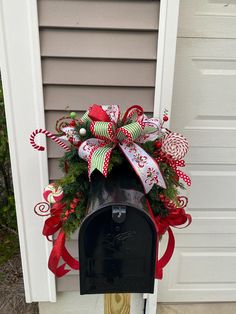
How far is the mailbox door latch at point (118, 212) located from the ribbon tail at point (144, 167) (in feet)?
0.49

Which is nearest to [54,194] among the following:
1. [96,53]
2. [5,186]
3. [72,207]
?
[72,207]

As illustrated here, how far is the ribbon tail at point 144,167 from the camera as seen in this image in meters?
1.03

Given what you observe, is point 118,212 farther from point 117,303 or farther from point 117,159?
point 117,303

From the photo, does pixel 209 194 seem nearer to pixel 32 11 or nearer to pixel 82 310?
pixel 82 310

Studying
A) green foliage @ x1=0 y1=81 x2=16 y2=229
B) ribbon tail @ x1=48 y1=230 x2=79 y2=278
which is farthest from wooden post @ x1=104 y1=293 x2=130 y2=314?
green foliage @ x1=0 y1=81 x2=16 y2=229

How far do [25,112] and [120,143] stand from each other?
0.60 metres

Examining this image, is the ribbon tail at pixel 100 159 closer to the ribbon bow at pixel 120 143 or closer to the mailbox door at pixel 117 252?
the ribbon bow at pixel 120 143

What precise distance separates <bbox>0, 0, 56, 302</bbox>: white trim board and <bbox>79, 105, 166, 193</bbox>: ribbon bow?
0.43m

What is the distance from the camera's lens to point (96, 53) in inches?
54.6

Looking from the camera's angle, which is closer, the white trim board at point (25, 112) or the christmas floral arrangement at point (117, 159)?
the christmas floral arrangement at point (117, 159)

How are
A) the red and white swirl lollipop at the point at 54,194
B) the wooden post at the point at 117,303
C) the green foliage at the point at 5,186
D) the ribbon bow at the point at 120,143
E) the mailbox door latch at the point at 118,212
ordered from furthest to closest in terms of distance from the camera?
1. the green foliage at the point at 5,186
2. the wooden post at the point at 117,303
3. the red and white swirl lollipop at the point at 54,194
4. the ribbon bow at the point at 120,143
5. the mailbox door latch at the point at 118,212

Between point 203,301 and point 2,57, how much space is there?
2.09 meters

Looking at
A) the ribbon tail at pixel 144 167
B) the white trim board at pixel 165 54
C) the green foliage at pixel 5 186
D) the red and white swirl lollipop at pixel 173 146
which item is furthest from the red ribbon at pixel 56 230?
the green foliage at pixel 5 186

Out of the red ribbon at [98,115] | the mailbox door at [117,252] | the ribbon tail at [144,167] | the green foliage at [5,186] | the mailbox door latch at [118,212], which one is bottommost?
the green foliage at [5,186]
